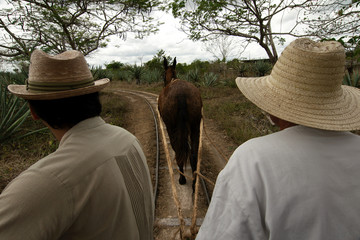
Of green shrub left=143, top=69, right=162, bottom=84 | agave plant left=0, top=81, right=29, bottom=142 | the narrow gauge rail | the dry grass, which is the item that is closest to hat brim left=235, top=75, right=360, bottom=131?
the narrow gauge rail

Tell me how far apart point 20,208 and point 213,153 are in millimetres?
4411

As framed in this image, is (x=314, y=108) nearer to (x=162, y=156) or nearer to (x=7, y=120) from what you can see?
(x=162, y=156)

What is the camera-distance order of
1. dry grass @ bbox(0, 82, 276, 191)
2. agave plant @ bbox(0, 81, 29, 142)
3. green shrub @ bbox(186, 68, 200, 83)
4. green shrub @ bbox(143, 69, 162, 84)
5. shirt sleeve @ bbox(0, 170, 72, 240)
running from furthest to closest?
green shrub @ bbox(143, 69, 162, 84)
green shrub @ bbox(186, 68, 200, 83)
agave plant @ bbox(0, 81, 29, 142)
dry grass @ bbox(0, 82, 276, 191)
shirt sleeve @ bbox(0, 170, 72, 240)

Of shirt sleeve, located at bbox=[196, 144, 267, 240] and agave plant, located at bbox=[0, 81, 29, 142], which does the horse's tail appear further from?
agave plant, located at bbox=[0, 81, 29, 142]

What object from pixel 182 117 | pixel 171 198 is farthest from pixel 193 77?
pixel 171 198

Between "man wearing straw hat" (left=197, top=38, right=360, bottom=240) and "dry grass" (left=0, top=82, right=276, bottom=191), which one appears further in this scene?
"dry grass" (left=0, top=82, right=276, bottom=191)

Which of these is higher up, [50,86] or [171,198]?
[50,86]

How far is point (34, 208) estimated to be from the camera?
791mm

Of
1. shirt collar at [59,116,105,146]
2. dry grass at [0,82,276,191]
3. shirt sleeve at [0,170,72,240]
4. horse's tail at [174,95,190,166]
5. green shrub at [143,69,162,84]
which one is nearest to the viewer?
shirt sleeve at [0,170,72,240]

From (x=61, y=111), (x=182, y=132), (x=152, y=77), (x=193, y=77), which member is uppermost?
(x=61, y=111)

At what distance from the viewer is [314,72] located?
0.97 meters

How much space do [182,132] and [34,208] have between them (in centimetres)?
254

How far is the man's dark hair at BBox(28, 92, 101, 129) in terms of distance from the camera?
113 centimetres

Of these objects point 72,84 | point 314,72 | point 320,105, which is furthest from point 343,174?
point 72,84
